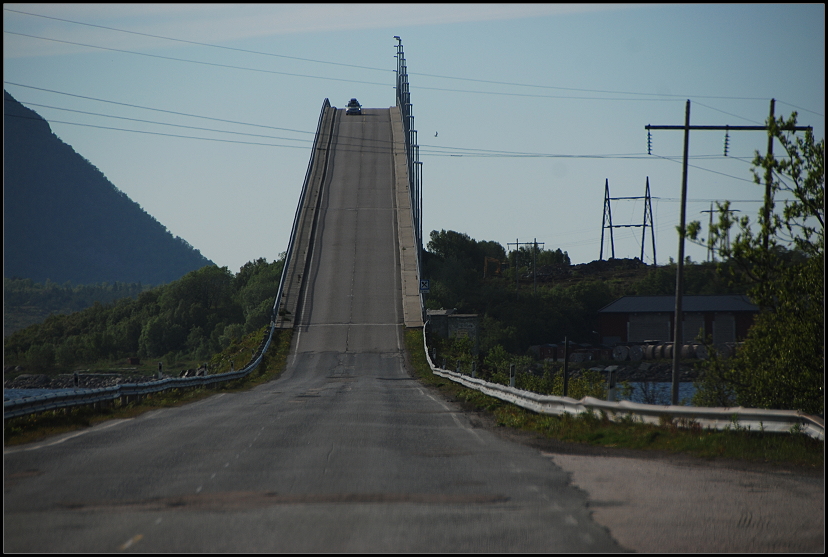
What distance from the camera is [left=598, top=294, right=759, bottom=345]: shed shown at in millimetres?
82562

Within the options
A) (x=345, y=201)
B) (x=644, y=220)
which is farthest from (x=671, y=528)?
(x=644, y=220)

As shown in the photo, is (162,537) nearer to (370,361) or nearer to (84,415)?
(84,415)

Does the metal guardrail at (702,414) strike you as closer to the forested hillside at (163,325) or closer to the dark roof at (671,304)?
the dark roof at (671,304)

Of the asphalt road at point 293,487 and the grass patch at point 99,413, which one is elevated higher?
the asphalt road at point 293,487

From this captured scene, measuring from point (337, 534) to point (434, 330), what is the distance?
158 feet

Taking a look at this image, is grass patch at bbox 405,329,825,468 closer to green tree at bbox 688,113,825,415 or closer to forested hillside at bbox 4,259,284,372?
green tree at bbox 688,113,825,415

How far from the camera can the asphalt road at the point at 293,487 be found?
6637 millimetres

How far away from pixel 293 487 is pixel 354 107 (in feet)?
294

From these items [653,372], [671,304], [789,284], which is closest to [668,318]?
[671,304]

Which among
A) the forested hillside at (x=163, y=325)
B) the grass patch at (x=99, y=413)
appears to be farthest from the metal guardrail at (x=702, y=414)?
the forested hillside at (x=163, y=325)

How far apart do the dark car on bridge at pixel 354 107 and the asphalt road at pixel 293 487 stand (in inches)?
3064

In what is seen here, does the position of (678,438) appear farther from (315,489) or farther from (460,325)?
(460,325)

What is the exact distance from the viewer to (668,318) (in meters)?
86.3

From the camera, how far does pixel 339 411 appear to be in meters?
18.8
